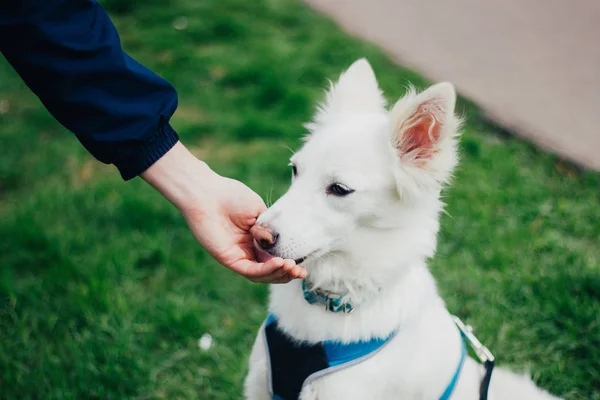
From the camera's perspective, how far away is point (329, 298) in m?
2.00

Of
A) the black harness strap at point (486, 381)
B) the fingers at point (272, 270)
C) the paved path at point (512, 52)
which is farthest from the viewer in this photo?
the paved path at point (512, 52)

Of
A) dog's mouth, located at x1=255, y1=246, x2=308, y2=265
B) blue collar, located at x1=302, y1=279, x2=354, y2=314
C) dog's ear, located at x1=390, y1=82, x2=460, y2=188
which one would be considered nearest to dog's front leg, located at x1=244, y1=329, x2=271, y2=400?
blue collar, located at x1=302, y1=279, x2=354, y2=314

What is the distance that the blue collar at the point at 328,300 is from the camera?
197 cm

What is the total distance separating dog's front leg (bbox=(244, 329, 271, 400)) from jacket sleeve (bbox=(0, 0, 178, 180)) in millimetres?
829

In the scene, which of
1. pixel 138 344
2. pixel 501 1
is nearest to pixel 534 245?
pixel 138 344

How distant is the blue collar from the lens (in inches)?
77.6

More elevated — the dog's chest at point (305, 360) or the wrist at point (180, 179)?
the wrist at point (180, 179)

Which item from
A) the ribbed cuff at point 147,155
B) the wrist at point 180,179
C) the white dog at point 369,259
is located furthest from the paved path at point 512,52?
the ribbed cuff at point 147,155

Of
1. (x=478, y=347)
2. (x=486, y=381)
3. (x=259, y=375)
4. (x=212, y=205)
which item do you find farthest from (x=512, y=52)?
(x=259, y=375)

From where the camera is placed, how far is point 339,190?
1.92 meters

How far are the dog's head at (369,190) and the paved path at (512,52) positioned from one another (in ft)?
8.76

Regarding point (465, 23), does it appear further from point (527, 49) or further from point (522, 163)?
point (522, 163)

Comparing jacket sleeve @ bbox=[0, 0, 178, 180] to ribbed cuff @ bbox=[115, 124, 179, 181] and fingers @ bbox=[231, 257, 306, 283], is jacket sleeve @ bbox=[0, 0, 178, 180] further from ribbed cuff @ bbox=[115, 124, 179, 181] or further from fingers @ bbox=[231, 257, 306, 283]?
fingers @ bbox=[231, 257, 306, 283]

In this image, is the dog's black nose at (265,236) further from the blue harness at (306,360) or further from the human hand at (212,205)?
the blue harness at (306,360)
